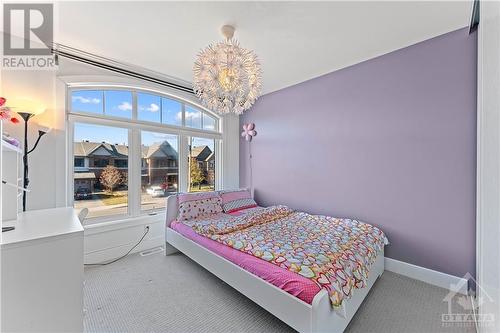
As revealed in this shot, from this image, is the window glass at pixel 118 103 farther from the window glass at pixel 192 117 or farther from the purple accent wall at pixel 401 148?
the purple accent wall at pixel 401 148

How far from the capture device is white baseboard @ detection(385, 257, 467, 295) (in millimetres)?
2123

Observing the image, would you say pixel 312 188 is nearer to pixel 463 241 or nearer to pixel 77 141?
pixel 463 241

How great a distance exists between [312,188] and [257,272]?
6.27 ft

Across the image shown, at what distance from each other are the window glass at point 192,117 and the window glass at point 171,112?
14 centimetres

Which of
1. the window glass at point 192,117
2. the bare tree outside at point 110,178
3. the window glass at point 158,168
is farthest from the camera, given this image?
the window glass at point 192,117

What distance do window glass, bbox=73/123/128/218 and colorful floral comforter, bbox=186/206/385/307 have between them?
1276 millimetres

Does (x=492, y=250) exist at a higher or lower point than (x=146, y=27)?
lower

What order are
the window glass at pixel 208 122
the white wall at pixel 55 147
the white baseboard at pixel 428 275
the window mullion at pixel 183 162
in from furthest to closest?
the window glass at pixel 208 122, the window mullion at pixel 183 162, the white wall at pixel 55 147, the white baseboard at pixel 428 275

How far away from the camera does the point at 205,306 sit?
6.38ft

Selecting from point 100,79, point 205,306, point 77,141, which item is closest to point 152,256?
point 205,306

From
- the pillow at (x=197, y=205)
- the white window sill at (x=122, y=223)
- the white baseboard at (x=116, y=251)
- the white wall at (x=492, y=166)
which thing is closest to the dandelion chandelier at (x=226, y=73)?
the white wall at (x=492, y=166)

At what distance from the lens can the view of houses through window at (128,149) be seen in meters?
2.83

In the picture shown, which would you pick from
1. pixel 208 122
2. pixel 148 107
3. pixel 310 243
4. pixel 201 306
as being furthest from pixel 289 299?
pixel 208 122

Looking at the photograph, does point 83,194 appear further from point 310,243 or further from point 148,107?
point 310,243
